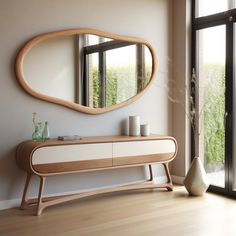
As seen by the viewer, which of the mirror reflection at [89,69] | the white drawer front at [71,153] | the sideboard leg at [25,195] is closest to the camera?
the white drawer front at [71,153]

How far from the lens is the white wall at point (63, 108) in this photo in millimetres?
3598

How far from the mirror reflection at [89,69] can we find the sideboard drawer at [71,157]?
2.09 feet

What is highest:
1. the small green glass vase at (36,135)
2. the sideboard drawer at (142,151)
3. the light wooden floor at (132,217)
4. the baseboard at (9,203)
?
the small green glass vase at (36,135)

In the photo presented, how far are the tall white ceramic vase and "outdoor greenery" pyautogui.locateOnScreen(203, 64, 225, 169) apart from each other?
362mm

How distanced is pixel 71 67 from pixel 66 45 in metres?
0.25

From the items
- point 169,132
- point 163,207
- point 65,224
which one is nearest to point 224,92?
point 169,132

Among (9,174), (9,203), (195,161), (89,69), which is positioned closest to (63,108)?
(89,69)

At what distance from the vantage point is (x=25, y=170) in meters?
3.51

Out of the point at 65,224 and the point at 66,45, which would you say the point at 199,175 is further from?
the point at 66,45

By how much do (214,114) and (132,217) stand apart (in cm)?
181

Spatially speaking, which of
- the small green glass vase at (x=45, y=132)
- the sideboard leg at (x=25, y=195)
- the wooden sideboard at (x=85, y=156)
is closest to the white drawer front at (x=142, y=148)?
the wooden sideboard at (x=85, y=156)

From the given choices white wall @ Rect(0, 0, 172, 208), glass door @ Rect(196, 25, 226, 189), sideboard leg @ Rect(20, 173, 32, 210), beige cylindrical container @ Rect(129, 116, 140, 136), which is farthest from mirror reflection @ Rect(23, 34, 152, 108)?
sideboard leg @ Rect(20, 173, 32, 210)

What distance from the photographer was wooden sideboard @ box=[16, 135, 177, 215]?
339 cm

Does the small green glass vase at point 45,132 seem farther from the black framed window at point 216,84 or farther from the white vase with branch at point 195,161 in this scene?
the black framed window at point 216,84
